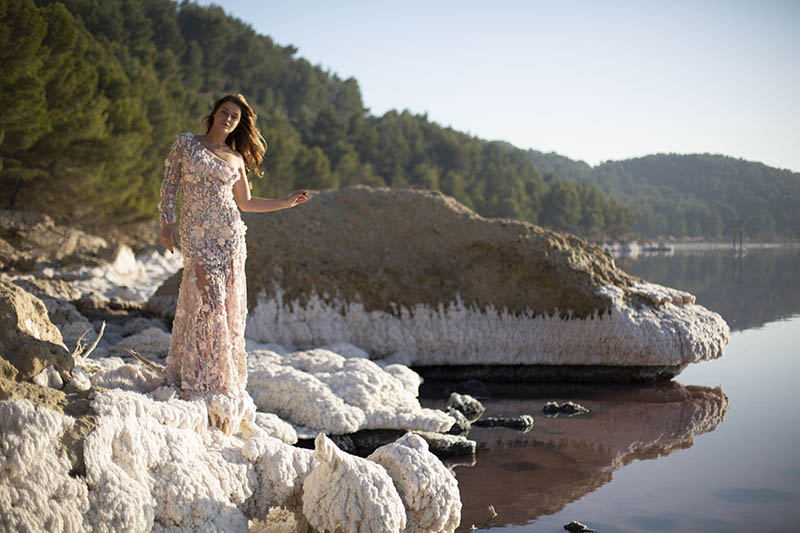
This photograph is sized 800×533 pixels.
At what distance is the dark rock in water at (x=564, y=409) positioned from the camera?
20.9 ft

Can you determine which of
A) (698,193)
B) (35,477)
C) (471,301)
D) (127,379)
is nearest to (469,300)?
(471,301)

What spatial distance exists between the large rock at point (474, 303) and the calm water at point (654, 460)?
1.49ft

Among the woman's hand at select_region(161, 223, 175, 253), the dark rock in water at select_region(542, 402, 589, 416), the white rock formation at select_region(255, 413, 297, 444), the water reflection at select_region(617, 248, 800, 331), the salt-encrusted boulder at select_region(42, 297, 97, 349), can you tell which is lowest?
the dark rock in water at select_region(542, 402, 589, 416)

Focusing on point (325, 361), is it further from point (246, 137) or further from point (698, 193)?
point (698, 193)

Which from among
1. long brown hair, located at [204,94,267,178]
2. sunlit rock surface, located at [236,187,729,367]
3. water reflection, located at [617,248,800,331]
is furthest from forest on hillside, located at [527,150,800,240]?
long brown hair, located at [204,94,267,178]

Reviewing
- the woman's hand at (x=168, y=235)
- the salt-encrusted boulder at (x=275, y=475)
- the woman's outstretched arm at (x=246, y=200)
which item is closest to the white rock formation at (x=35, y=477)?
the salt-encrusted boulder at (x=275, y=475)

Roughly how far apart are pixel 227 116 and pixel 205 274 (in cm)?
88

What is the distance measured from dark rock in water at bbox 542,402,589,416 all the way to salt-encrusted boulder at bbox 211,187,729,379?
1258mm

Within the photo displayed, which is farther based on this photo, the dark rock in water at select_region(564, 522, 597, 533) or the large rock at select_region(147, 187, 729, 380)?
the large rock at select_region(147, 187, 729, 380)

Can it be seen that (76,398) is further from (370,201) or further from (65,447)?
(370,201)

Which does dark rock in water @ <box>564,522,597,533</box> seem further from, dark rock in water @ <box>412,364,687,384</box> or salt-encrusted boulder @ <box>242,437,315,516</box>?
dark rock in water @ <box>412,364,687,384</box>

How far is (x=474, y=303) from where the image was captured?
26.3 feet

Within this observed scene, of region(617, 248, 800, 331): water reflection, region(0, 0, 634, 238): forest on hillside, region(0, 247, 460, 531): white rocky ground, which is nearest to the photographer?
region(0, 247, 460, 531): white rocky ground

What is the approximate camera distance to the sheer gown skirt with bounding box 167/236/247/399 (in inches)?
153
